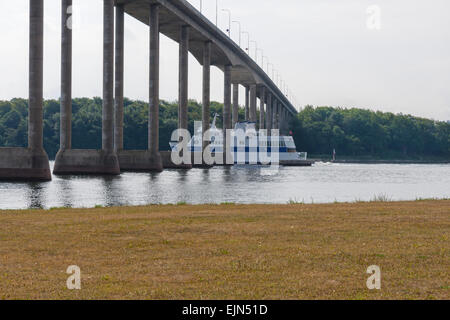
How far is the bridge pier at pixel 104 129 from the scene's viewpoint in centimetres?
6206

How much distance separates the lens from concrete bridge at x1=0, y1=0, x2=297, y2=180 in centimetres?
5128

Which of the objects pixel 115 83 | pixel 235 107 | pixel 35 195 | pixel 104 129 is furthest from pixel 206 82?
pixel 35 195

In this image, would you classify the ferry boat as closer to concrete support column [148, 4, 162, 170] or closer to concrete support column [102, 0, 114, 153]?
concrete support column [148, 4, 162, 170]

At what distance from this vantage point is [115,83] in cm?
7706

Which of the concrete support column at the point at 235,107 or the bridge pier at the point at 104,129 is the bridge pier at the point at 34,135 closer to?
the bridge pier at the point at 104,129

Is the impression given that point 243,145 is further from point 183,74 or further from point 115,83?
point 115,83

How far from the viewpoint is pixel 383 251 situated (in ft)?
44.8

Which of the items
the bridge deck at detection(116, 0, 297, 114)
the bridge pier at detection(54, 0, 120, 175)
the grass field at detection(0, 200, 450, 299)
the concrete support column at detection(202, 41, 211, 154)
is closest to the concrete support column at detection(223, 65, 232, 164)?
the bridge deck at detection(116, 0, 297, 114)

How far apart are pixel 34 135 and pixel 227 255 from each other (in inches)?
1626

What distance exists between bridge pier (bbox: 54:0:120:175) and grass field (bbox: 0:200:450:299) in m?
40.8

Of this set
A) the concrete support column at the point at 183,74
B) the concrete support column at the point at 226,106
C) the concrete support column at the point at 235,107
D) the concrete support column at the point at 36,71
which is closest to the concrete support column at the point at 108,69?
the concrete support column at the point at 36,71
